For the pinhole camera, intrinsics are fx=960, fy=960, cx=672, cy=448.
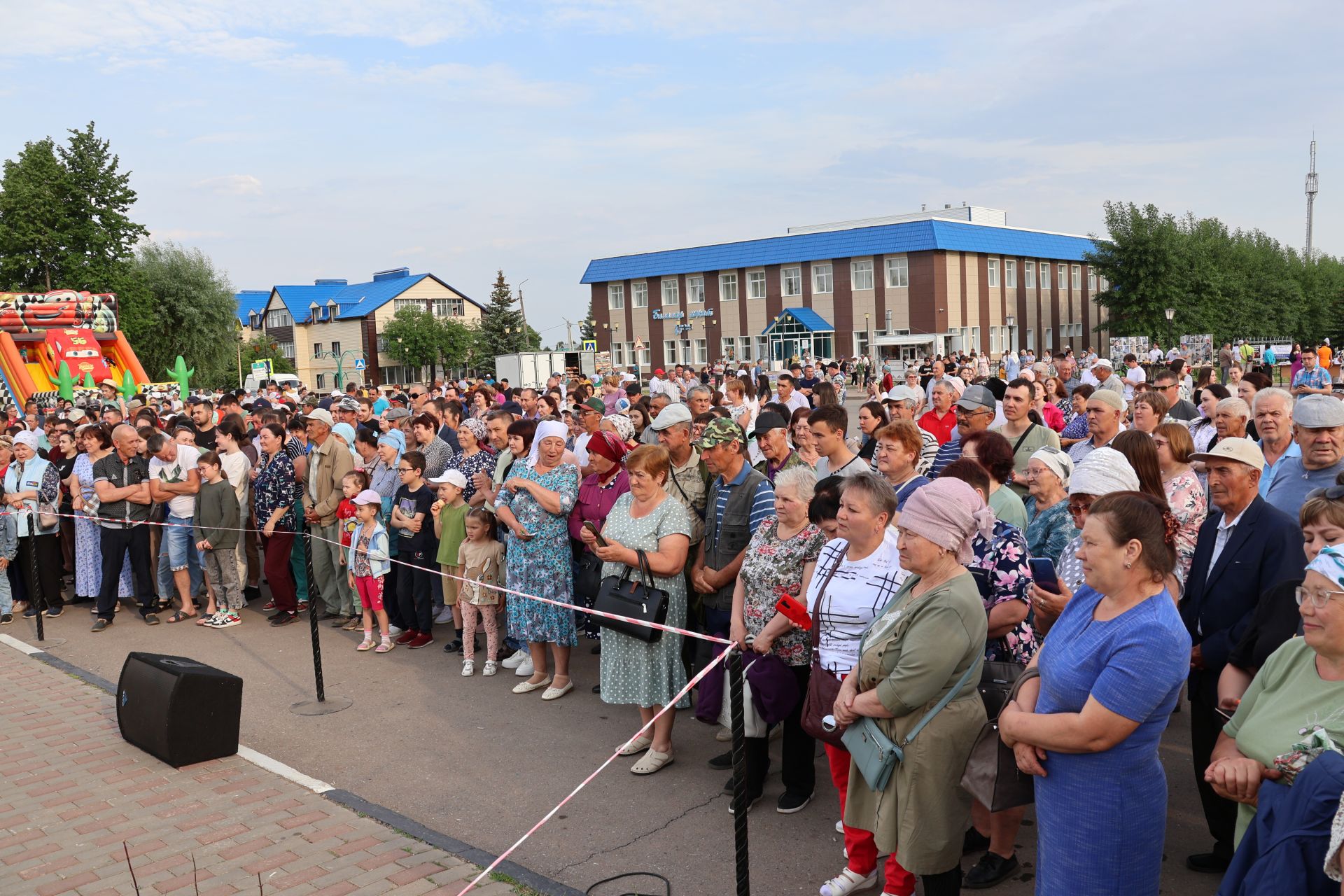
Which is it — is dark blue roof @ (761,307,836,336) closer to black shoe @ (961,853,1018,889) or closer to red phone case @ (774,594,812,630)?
red phone case @ (774,594,812,630)

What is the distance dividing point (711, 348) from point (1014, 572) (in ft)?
201

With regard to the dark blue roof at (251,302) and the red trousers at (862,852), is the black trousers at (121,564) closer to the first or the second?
the red trousers at (862,852)

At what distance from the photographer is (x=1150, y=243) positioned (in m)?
54.4

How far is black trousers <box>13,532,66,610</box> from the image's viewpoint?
34.3 feet

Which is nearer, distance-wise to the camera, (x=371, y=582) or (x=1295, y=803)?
(x=1295, y=803)

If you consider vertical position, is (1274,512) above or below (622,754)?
above

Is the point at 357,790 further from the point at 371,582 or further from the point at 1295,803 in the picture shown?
the point at 1295,803

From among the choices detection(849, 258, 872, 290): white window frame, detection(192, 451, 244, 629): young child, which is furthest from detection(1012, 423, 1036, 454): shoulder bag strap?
detection(849, 258, 872, 290): white window frame

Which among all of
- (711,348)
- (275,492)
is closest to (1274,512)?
(275,492)

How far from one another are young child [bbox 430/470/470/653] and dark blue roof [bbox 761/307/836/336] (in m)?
51.9

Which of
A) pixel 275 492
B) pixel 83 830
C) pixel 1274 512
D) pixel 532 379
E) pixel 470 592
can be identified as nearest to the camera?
pixel 1274 512

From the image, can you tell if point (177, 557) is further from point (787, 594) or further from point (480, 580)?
point (787, 594)

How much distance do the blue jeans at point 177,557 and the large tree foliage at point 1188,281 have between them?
55.9 m

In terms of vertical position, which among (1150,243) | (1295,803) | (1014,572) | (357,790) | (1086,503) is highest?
(1150,243)
